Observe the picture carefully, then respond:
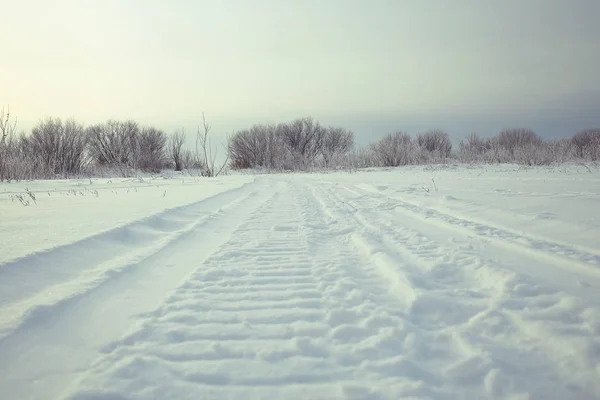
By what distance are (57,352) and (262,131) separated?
44.3 m

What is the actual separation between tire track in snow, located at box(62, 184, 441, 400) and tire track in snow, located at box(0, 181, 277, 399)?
113 millimetres

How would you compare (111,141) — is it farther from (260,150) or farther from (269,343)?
(269,343)

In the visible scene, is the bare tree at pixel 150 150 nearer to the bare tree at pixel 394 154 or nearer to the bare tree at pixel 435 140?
the bare tree at pixel 394 154

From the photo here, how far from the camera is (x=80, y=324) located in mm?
1659

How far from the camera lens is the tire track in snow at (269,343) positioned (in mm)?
1201

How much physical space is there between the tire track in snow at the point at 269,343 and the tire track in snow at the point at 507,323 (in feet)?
0.71

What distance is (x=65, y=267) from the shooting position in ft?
7.91

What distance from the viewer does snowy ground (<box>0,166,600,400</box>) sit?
1.22 meters

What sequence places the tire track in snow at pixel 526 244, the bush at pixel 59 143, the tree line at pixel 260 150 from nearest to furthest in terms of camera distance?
the tire track in snow at pixel 526 244 → the tree line at pixel 260 150 → the bush at pixel 59 143

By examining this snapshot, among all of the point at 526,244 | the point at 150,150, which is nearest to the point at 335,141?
the point at 150,150

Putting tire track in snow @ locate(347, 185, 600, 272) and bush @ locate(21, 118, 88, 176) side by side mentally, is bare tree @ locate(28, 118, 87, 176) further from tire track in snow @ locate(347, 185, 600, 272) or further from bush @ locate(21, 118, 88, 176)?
tire track in snow @ locate(347, 185, 600, 272)

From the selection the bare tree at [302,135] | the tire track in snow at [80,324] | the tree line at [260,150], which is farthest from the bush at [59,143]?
the tire track in snow at [80,324]

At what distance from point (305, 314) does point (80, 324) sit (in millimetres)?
1124

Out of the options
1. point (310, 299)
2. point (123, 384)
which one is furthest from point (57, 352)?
point (310, 299)
